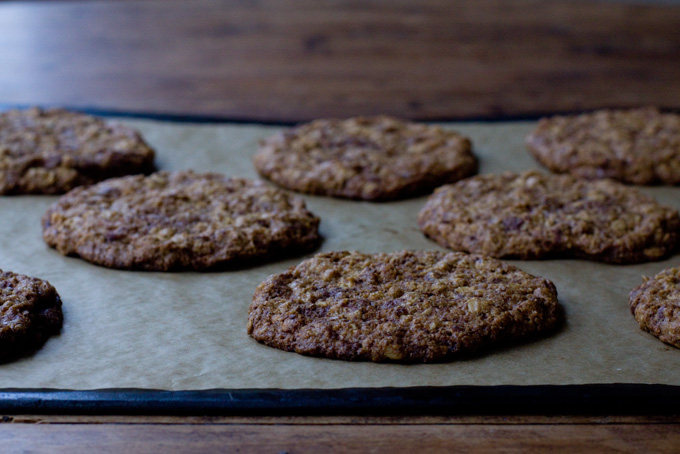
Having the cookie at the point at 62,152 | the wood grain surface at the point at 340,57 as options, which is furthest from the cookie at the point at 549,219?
the cookie at the point at 62,152

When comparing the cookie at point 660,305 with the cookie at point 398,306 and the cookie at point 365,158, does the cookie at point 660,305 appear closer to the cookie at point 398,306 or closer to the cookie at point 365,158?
the cookie at point 398,306

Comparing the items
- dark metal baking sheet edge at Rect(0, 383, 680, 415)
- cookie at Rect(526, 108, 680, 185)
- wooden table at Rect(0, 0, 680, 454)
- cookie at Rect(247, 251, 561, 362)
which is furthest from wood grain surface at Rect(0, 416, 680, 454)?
wooden table at Rect(0, 0, 680, 454)

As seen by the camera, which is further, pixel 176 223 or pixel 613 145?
pixel 613 145

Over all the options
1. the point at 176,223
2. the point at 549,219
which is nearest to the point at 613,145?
the point at 549,219

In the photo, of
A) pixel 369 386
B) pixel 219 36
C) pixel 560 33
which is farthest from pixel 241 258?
pixel 560 33

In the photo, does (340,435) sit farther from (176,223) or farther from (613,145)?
(613,145)

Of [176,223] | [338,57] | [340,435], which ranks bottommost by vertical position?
[340,435]
